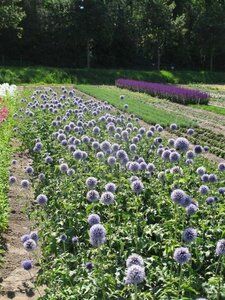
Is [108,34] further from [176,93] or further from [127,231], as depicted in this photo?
[127,231]

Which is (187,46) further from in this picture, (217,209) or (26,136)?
(217,209)

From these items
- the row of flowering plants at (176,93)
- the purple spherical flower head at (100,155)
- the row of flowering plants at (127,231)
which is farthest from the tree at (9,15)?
the purple spherical flower head at (100,155)

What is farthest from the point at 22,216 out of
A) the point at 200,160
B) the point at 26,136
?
the point at 26,136

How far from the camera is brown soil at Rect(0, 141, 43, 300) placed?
544cm

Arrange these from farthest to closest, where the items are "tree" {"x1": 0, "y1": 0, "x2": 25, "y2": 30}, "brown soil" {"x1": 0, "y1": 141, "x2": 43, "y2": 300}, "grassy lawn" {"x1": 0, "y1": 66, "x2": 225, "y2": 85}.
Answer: "tree" {"x1": 0, "y1": 0, "x2": 25, "y2": 30}
"grassy lawn" {"x1": 0, "y1": 66, "x2": 225, "y2": 85}
"brown soil" {"x1": 0, "y1": 141, "x2": 43, "y2": 300}

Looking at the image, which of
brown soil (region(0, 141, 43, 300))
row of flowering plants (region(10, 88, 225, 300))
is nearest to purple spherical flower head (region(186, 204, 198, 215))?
row of flowering plants (region(10, 88, 225, 300))

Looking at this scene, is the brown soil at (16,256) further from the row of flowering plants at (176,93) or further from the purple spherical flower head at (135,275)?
the row of flowering plants at (176,93)

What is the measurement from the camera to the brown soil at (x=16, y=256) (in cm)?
544

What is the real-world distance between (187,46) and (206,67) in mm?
4315

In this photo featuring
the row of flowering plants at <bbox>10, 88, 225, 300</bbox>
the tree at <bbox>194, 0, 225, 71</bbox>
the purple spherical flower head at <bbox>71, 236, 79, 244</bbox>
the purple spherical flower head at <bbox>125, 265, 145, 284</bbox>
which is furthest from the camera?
the tree at <bbox>194, 0, 225, 71</bbox>

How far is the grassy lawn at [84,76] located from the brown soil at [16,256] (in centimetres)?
2730

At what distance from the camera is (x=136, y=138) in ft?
27.7

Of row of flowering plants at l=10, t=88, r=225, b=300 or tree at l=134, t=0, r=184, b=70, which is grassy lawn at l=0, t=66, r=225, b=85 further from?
row of flowering plants at l=10, t=88, r=225, b=300

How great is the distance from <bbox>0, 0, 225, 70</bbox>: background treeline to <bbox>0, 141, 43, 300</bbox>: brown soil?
32913 mm
